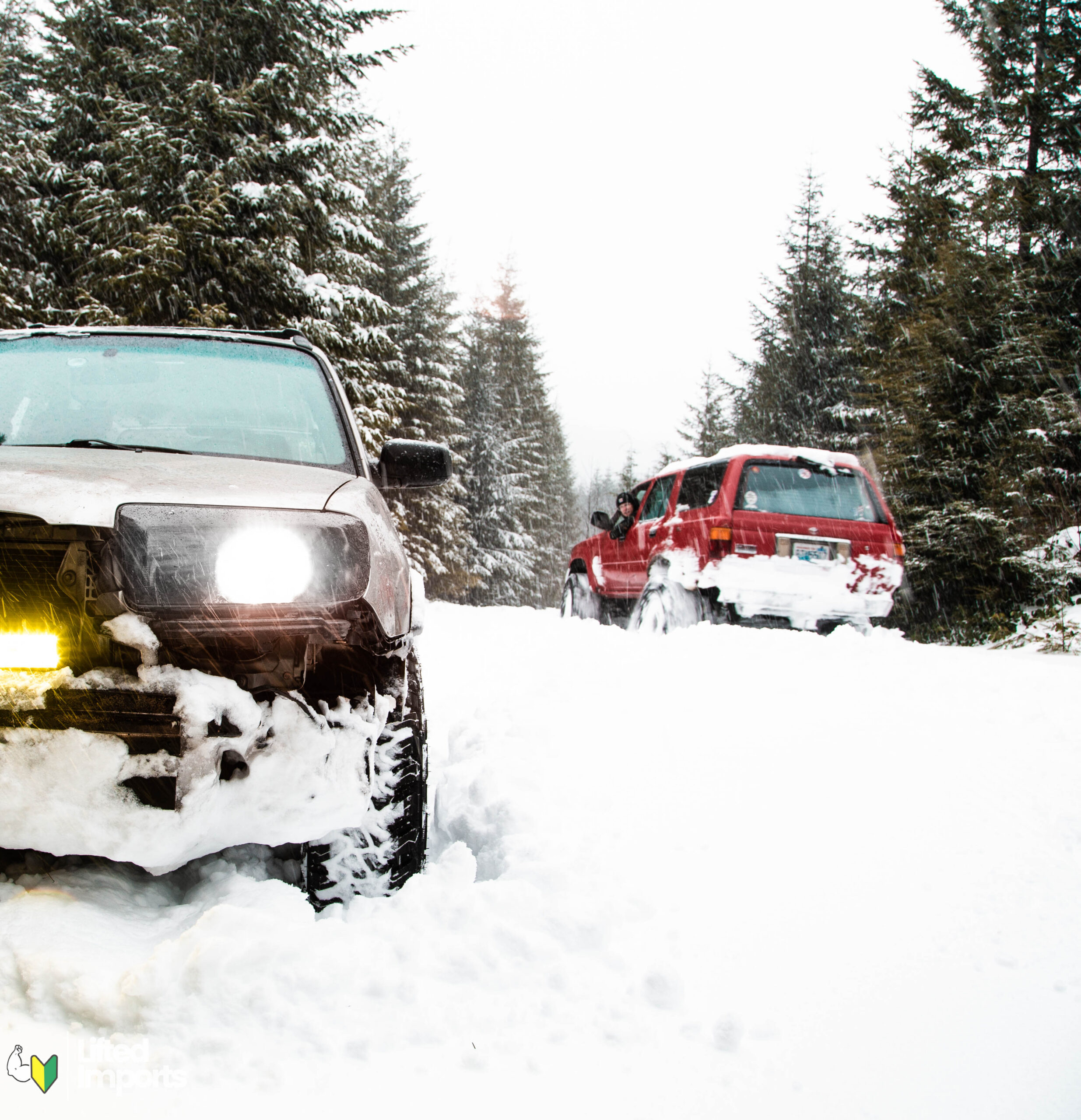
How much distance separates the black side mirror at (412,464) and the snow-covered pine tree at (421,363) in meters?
13.5

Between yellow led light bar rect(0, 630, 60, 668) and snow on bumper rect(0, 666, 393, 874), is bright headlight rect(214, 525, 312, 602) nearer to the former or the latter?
snow on bumper rect(0, 666, 393, 874)

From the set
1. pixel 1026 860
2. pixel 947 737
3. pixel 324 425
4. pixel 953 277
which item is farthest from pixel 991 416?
pixel 324 425

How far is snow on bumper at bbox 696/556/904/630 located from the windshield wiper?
4.76 meters

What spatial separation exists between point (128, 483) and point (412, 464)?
49.1 inches

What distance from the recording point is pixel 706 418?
107ft

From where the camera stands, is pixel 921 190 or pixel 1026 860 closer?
pixel 1026 860

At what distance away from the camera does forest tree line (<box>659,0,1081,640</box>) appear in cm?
938

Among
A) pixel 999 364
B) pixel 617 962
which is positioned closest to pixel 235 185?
pixel 617 962

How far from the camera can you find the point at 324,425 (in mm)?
2715

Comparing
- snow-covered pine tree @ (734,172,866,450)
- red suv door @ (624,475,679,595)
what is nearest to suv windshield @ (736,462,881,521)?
red suv door @ (624,475,679,595)

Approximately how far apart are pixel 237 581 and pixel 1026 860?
101 inches

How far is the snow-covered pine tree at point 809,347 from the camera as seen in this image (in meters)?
20.0

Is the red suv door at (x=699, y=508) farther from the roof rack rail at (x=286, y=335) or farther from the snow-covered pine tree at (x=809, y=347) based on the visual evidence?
the snow-covered pine tree at (x=809, y=347)

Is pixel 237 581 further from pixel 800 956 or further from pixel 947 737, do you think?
pixel 947 737
